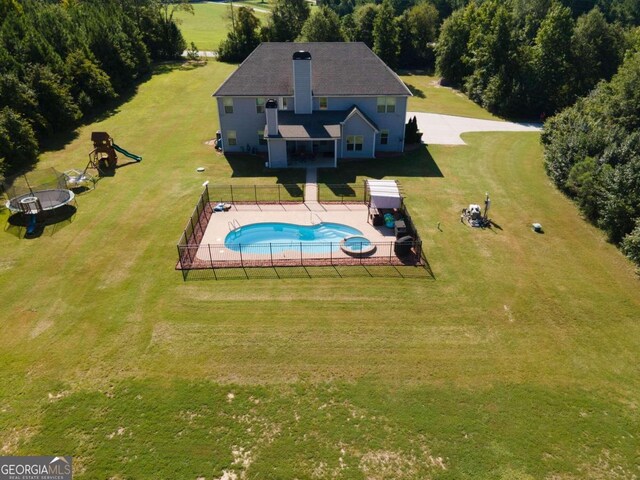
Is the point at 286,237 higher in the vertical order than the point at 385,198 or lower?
lower

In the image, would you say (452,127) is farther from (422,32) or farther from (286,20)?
(286,20)

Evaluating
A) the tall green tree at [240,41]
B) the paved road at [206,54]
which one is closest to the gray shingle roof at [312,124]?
the tall green tree at [240,41]

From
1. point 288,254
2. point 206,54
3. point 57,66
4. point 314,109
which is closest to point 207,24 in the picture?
point 206,54

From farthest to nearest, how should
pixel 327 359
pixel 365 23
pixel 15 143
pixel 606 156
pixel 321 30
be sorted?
pixel 365 23, pixel 321 30, pixel 15 143, pixel 606 156, pixel 327 359

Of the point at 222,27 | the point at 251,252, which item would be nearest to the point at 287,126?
the point at 251,252

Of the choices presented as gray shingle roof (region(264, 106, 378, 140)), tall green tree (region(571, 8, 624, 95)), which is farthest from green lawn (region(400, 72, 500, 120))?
gray shingle roof (region(264, 106, 378, 140))

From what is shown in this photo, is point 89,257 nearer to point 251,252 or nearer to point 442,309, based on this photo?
point 251,252
